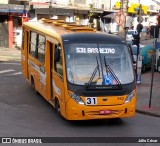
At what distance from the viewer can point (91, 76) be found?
11641 millimetres

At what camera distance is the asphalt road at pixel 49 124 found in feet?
36.0

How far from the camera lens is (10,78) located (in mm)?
20875

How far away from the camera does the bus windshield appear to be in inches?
459

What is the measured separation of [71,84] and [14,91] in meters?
6.20

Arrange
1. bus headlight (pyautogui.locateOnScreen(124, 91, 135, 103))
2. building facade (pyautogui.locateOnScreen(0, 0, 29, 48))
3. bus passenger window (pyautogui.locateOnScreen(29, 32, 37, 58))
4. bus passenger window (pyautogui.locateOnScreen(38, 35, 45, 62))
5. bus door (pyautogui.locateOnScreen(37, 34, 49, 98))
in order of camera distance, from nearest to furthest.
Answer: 1. bus headlight (pyautogui.locateOnScreen(124, 91, 135, 103))
2. bus door (pyautogui.locateOnScreen(37, 34, 49, 98))
3. bus passenger window (pyautogui.locateOnScreen(38, 35, 45, 62))
4. bus passenger window (pyautogui.locateOnScreen(29, 32, 37, 58))
5. building facade (pyautogui.locateOnScreen(0, 0, 29, 48))

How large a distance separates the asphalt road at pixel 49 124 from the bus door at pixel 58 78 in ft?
2.11

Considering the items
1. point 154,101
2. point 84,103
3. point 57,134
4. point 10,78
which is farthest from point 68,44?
point 10,78

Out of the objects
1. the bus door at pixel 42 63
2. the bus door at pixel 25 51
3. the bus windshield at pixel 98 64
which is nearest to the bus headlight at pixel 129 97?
the bus windshield at pixel 98 64

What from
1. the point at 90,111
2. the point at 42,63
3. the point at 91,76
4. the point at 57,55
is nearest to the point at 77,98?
the point at 90,111

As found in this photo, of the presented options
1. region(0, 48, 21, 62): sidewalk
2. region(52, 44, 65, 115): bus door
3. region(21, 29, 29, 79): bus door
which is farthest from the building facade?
region(52, 44, 65, 115): bus door

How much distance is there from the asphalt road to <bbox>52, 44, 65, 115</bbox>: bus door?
64 cm

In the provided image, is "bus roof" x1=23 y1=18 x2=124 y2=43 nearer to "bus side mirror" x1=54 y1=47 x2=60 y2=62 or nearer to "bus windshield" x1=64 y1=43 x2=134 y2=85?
"bus windshield" x1=64 y1=43 x2=134 y2=85

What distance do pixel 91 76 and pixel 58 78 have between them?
1.21m

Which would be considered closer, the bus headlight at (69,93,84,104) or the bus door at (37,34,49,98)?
the bus headlight at (69,93,84,104)
